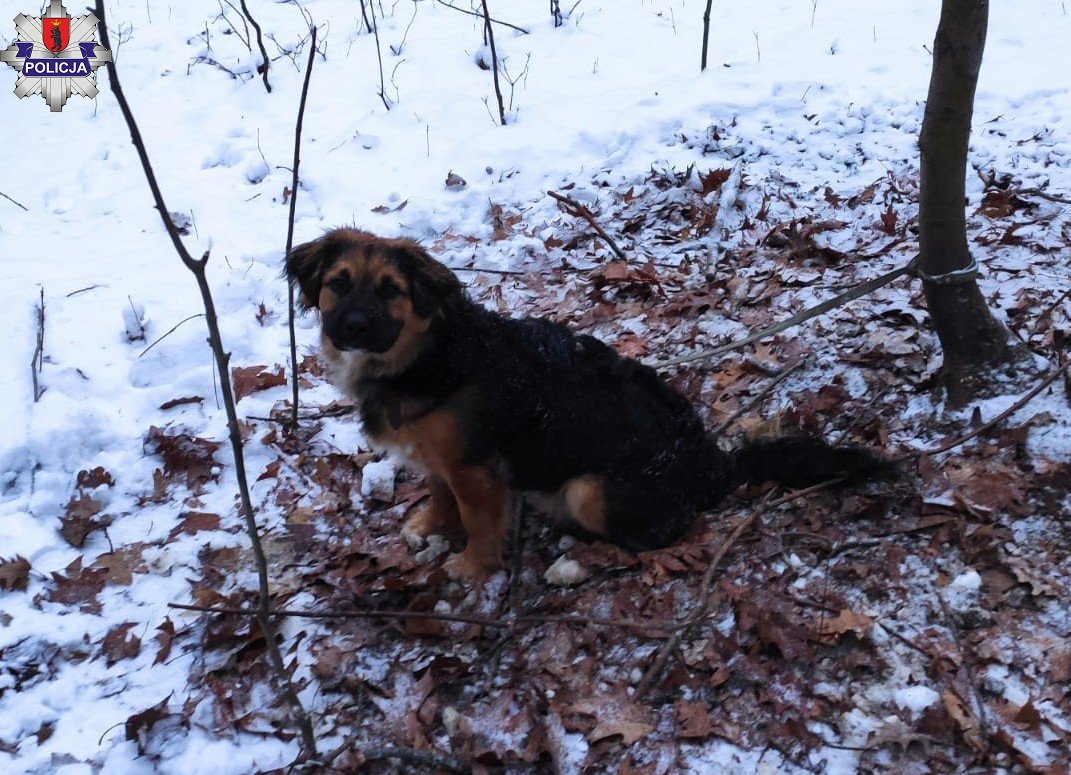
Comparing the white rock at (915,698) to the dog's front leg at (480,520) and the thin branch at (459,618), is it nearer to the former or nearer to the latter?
the thin branch at (459,618)

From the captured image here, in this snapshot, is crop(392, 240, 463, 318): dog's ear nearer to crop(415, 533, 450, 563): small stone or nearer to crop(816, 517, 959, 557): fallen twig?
crop(415, 533, 450, 563): small stone

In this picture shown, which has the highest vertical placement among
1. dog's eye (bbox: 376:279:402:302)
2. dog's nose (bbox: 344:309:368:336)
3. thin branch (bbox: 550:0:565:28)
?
thin branch (bbox: 550:0:565:28)

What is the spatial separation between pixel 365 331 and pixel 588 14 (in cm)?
865

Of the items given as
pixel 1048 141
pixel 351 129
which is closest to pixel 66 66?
pixel 351 129

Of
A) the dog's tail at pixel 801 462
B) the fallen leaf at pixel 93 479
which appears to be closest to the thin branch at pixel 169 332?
the fallen leaf at pixel 93 479

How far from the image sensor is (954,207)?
13.0 feet

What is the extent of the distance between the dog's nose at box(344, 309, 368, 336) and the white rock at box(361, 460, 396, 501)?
4.63 feet

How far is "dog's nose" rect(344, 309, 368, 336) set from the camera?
3.58 metres

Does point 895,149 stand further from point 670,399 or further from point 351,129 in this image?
point 351,129

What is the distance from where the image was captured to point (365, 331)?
361 cm

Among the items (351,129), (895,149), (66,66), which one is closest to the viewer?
(895,149)

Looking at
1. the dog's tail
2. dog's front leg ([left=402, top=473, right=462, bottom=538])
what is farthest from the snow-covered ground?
dog's front leg ([left=402, top=473, right=462, bottom=538])

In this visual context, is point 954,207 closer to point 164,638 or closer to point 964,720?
point 964,720

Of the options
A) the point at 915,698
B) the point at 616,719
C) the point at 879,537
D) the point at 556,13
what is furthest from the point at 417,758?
the point at 556,13
